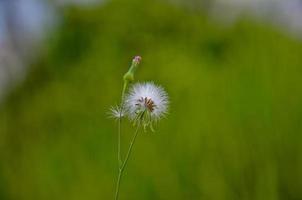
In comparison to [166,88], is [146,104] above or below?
below

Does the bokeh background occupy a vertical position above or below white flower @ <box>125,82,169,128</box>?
above

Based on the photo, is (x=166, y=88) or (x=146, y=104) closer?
(x=146, y=104)

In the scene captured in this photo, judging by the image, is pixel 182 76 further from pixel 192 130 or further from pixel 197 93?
pixel 192 130

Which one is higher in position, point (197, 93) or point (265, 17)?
point (265, 17)

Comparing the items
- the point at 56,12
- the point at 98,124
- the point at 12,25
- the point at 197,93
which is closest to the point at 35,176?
the point at 98,124

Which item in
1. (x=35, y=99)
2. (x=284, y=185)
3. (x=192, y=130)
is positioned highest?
(x=35, y=99)
